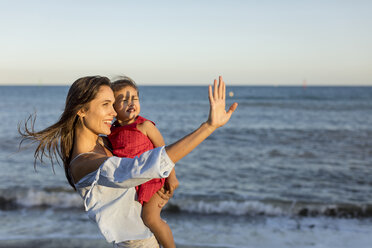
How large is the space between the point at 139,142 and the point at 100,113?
1.11ft

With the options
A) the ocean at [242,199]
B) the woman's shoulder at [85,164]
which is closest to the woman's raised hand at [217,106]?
the woman's shoulder at [85,164]

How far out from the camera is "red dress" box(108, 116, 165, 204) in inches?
91.7

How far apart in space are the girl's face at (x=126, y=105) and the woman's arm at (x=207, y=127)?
809 mm

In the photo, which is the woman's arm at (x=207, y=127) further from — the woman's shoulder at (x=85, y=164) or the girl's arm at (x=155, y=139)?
the girl's arm at (x=155, y=139)

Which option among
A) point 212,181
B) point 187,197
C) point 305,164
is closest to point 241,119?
point 305,164

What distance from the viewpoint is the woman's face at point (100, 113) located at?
2.18 meters

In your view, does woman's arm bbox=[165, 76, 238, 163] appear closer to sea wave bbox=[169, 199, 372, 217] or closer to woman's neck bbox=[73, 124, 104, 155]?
woman's neck bbox=[73, 124, 104, 155]

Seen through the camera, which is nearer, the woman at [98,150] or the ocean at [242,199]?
the woman at [98,150]

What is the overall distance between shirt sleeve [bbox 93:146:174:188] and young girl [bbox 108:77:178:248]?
550 millimetres

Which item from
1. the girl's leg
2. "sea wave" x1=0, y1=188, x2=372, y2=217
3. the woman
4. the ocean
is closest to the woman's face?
the woman

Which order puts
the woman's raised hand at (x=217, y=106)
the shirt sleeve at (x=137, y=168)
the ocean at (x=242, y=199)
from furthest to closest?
the ocean at (x=242, y=199) → the woman's raised hand at (x=217, y=106) → the shirt sleeve at (x=137, y=168)

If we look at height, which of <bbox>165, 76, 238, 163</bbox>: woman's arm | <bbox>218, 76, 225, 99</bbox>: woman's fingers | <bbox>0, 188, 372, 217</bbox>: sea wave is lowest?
<bbox>0, 188, 372, 217</bbox>: sea wave

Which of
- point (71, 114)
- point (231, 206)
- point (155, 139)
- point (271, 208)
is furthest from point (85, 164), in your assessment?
point (271, 208)

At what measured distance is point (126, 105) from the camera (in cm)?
254
